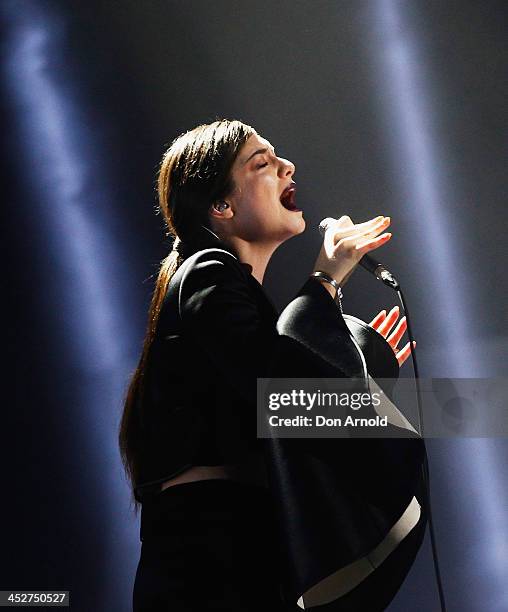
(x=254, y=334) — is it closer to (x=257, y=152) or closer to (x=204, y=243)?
(x=204, y=243)

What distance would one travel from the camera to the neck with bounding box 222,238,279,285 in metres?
1.29

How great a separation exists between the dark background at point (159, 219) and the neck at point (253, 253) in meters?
0.65

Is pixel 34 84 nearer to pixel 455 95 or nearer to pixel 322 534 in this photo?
pixel 455 95

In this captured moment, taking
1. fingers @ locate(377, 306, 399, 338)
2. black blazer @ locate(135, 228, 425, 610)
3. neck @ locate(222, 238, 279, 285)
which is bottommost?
black blazer @ locate(135, 228, 425, 610)

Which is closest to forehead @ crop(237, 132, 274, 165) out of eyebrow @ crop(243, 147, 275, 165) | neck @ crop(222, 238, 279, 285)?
eyebrow @ crop(243, 147, 275, 165)

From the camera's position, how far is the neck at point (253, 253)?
50.7 inches

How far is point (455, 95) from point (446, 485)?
853 millimetres

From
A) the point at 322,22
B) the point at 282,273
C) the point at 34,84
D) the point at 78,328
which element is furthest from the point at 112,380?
the point at 322,22

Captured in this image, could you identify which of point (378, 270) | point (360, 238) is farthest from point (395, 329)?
point (360, 238)

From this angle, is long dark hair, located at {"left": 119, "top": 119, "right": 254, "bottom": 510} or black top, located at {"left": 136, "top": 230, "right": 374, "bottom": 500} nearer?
black top, located at {"left": 136, "top": 230, "right": 374, "bottom": 500}

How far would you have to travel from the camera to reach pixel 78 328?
6.83 ft

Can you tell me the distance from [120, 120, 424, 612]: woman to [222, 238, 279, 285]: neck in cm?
6

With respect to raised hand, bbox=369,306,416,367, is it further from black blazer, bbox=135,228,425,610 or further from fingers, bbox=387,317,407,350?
black blazer, bbox=135,228,425,610

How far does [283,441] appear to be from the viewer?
1034mm
